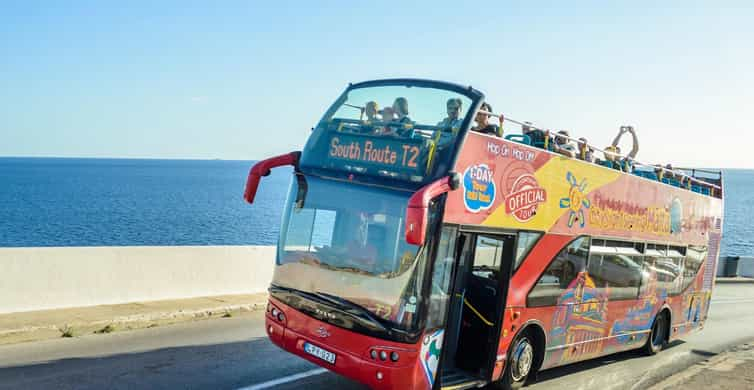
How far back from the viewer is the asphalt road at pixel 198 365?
807cm

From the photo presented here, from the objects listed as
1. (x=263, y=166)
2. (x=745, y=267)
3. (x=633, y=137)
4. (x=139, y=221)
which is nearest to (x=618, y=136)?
(x=633, y=137)

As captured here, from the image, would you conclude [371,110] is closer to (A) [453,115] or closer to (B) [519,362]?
(A) [453,115]

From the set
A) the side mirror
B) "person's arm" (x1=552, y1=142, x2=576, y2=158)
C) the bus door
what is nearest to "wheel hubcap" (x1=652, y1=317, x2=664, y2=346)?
"person's arm" (x1=552, y1=142, x2=576, y2=158)

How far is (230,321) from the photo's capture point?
1241 cm

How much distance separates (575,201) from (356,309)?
444 centimetres

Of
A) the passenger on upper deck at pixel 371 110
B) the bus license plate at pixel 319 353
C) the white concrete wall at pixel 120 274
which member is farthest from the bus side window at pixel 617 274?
the white concrete wall at pixel 120 274

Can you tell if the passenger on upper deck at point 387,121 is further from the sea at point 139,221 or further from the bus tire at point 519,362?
the sea at point 139,221

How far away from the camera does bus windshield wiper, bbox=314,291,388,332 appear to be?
6.81 meters

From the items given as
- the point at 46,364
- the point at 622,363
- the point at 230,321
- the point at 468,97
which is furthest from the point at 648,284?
the point at 46,364

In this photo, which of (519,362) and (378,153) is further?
(519,362)

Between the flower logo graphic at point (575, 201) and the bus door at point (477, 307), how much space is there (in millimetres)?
1514

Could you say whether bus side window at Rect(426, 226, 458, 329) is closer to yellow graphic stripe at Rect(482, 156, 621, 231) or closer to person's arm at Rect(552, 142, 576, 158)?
yellow graphic stripe at Rect(482, 156, 621, 231)

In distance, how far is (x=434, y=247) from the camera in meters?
6.90

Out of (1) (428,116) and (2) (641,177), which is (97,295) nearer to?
(1) (428,116)
